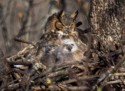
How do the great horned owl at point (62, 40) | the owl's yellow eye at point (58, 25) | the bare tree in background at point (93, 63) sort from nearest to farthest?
the bare tree in background at point (93, 63)
the great horned owl at point (62, 40)
the owl's yellow eye at point (58, 25)

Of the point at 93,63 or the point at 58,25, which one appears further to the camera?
the point at 58,25

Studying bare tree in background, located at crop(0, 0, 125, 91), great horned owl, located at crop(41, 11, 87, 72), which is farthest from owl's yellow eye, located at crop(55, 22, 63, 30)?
bare tree in background, located at crop(0, 0, 125, 91)

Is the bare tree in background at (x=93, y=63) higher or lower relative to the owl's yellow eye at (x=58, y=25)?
lower

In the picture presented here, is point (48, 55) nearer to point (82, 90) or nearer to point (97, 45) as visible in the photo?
point (97, 45)

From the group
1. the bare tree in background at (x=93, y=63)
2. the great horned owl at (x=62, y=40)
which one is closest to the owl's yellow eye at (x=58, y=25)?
the great horned owl at (x=62, y=40)

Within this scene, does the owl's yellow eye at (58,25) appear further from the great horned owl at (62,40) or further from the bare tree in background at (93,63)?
the bare tree in background at (93,63)

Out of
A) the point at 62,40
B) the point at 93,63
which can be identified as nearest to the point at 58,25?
the point at 62,40

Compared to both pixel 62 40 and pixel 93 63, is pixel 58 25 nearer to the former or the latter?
pixel 62 40

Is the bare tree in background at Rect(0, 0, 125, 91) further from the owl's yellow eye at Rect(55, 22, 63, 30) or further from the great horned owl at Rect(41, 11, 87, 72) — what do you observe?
the owl's yellow eye at Rect(55, 22, 63, 30)

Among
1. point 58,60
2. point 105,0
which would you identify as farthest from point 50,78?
point 105,0
